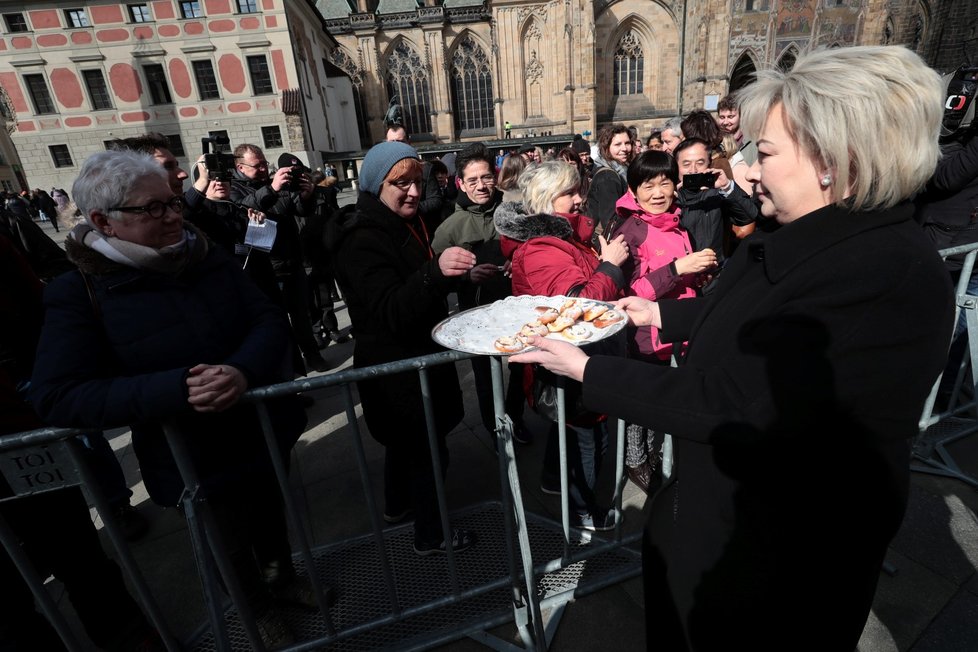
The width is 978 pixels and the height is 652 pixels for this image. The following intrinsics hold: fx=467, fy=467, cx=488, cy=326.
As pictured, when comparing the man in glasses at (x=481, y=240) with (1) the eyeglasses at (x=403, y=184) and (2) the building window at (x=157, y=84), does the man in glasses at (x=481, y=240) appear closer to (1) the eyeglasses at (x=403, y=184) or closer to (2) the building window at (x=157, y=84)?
(1) the eyeglasses at (x=403, y=184)

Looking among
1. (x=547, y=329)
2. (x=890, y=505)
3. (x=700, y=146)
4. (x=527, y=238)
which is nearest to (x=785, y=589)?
(x=890, y=505)

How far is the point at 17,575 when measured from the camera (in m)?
1.71

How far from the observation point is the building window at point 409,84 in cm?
3481

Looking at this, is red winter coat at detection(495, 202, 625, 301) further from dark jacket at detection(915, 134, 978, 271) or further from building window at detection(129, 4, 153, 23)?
building window at detection(129, 4, 153, 23)

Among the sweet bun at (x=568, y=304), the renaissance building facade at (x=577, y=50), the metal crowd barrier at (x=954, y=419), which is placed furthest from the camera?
the renaissance building facade at (x=577, y=50)

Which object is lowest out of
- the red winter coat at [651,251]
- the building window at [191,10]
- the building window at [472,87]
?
the red winter coat at [651,251]

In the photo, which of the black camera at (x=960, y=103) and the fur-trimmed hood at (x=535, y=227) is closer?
the fur-trimmed hood at (x=535, y=227)

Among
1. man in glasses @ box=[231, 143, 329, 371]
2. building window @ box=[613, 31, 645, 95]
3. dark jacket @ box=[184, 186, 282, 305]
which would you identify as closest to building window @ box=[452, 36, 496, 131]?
building window @ box=[613, 31, 645, 95]

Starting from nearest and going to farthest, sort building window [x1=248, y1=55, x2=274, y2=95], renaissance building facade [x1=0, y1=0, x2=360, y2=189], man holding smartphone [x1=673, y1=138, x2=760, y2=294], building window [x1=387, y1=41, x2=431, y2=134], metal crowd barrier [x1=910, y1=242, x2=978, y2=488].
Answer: metal crowd barrier [x1=910, y1=242, x2=978, y2=488] < man holding smartphone [x1=673, y1=138, x2=760, y2=294] < renaissance building facade [x1=0, y1=0, x2=360, y2=189] < building window [x1=248, y1=55, x2=274, y2=95] < building window [x1=387, y1=41, x2=431, y2=134]

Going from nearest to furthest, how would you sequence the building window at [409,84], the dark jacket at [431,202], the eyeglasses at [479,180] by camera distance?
the eyeglasses at [479,180] → the dark jacket at [431,202] → the building window at [409,84]

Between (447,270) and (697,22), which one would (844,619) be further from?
(697,22)

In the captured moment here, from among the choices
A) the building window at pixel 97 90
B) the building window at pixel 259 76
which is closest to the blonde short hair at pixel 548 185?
the building window at pixel 259 76

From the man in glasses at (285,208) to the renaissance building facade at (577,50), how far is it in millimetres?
30546

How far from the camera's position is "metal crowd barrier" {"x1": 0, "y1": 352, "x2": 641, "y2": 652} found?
1.43m
